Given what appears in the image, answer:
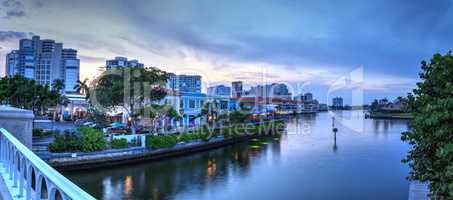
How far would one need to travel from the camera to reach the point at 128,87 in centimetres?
2836

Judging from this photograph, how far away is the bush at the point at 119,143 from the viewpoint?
75.2 ft

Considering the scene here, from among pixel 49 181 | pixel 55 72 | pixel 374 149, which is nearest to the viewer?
pixel 49 181

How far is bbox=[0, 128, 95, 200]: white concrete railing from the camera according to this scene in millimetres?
1826

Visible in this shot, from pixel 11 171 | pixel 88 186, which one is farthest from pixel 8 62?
pixel 11 171

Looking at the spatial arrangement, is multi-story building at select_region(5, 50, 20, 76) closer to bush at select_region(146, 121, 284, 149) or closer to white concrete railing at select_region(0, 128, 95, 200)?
bush at select_region(146, 121, 284, 149)

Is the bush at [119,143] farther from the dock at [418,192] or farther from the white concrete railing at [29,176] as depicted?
the white concrete railing at [29,176]

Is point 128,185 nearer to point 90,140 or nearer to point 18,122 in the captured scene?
point 90,140

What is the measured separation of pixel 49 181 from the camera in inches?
82.2

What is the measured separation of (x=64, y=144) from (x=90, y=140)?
4.76ft

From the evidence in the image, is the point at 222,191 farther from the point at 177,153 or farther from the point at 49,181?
the point at 49,181

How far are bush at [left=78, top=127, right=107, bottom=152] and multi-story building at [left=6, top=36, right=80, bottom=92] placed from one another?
80965 millimetres

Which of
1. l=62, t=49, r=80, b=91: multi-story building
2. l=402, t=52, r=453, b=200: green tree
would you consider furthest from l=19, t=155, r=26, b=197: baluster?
l=62, t=49, r=80, b=91: multi-story building

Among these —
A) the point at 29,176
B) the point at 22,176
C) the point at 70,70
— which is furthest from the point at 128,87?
the point at 70,70

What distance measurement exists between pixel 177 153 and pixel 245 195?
11.2 m
